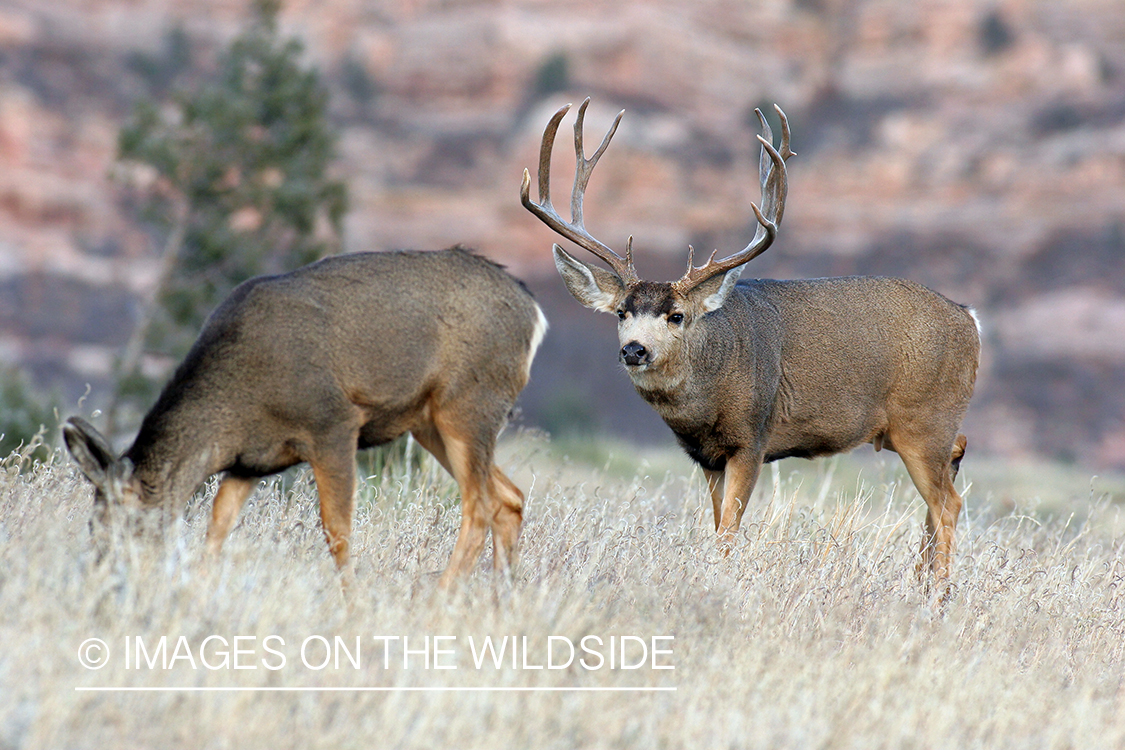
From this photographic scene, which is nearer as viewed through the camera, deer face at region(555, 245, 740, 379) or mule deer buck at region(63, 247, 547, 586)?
mule deer buck at region(63, 247, 547, 586)

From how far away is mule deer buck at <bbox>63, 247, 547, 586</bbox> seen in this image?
5219mm

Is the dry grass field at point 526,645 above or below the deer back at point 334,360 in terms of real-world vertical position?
below

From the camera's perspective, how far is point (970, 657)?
5.51 m

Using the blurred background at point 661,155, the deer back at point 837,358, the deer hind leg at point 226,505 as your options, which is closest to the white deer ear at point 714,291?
the deer back at point 837,358

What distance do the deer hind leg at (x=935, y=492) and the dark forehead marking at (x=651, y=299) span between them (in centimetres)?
193

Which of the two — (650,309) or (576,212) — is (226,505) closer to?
(650,309)

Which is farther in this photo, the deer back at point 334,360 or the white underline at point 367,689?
the deer back at point 334,360

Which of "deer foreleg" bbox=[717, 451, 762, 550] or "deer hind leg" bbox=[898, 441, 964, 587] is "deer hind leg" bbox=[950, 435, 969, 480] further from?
"deer foreleg" bbox=[717, 451, 762, 550]

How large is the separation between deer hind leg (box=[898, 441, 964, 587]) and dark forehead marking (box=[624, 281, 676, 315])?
1928 mm

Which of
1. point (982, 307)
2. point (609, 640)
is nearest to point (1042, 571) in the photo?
point (609, 640)

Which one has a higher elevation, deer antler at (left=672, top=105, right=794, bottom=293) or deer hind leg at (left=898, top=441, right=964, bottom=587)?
deer antler at (left=672, top=105, right=794, bottom=293)

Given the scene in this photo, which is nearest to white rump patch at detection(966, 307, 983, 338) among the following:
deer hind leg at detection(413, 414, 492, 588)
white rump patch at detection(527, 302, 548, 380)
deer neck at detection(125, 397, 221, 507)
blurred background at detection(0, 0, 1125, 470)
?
white rump patch at detection(527, 302, 548, 380)

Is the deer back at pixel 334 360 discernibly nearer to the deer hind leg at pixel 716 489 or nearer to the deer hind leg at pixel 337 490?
the deer hind leg at pixel 337 490

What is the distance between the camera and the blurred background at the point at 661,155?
123 ft
